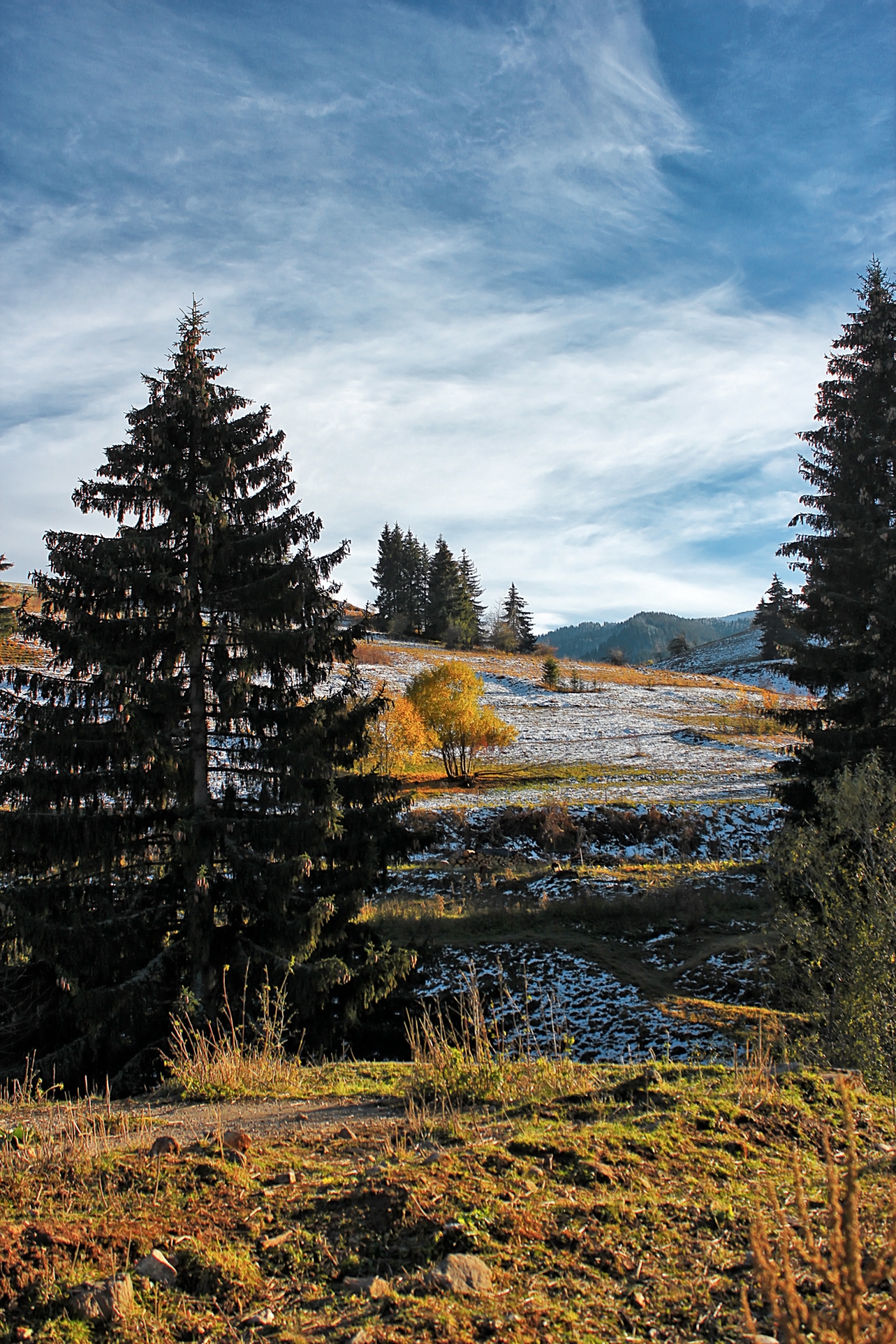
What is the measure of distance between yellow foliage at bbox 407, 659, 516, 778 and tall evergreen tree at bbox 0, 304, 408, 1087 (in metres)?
29.1

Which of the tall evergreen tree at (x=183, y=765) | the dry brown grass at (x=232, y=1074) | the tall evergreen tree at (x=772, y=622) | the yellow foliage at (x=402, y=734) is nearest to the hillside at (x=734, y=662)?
the tall evergreen tree at (x=772, y=622)

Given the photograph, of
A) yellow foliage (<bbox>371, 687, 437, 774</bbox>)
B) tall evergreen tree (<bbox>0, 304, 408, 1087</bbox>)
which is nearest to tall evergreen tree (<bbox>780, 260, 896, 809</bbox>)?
tall evergreen tree (<bbox>0, 304, 408, 1087</bbox>)

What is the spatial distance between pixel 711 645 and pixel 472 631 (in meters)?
69.0

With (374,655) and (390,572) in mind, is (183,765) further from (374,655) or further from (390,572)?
(390,572)

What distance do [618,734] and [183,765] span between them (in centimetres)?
4374

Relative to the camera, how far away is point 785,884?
12.5 m

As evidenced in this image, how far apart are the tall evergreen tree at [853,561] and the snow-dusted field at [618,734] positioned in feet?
48.2

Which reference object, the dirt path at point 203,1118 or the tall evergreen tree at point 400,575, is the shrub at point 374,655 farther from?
the dirt path at point 203,1118

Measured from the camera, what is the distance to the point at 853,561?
17.5 m

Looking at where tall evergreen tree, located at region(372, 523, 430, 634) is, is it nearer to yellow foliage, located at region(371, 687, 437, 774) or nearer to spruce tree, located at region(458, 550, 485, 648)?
spruce tree, located at region(458, 550, 485, 648)

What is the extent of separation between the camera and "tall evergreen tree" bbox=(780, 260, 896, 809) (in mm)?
16719

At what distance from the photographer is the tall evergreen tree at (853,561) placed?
16719 millimetres

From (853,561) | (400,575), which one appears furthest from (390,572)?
(853,561)

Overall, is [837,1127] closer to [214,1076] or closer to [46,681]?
[214,1076]
